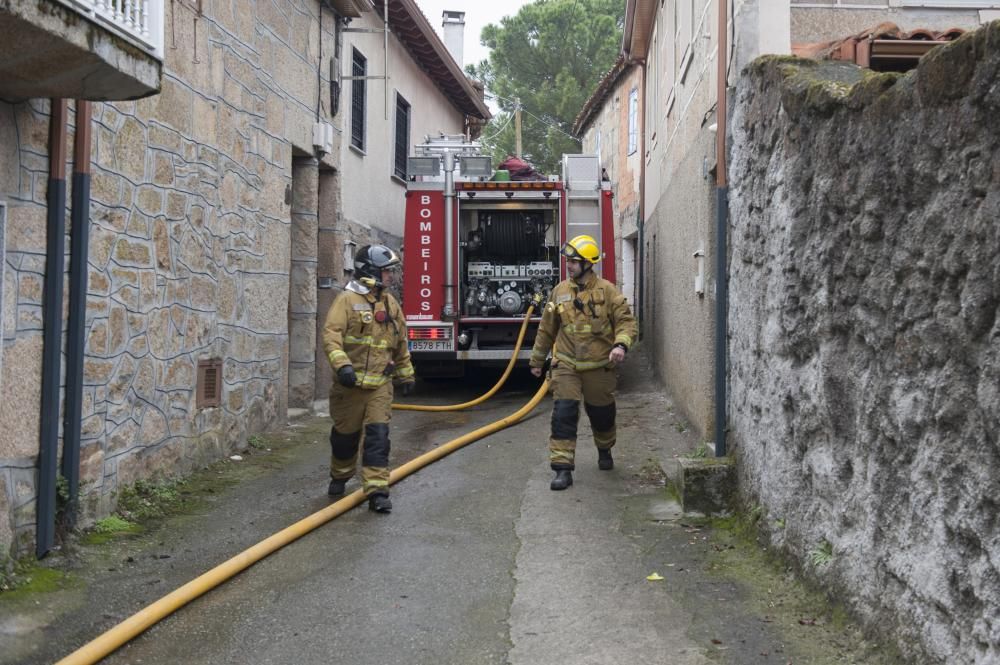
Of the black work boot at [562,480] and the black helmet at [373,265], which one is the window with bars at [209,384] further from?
the black work boot at [562,480]

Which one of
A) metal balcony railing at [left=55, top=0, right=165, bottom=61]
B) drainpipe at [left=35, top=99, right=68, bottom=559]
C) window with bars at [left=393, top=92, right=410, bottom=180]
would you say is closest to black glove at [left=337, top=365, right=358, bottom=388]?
drainpipe at [left=35, top=99, right=68, bottom=559]

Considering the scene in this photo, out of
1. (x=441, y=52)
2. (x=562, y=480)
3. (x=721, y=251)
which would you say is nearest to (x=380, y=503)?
(x=562, y=480)

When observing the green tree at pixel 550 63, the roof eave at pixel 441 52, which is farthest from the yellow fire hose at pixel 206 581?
the green tree at pixel 550 63

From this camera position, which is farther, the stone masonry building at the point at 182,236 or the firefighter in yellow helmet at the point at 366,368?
the firefighter in yellow helmet at the point at 366,368

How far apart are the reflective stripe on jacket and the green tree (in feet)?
93.9

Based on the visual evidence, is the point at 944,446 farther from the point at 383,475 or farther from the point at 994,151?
the point at 383,475

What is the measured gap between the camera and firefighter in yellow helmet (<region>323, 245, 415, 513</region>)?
6309 millimetres

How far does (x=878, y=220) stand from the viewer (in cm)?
363

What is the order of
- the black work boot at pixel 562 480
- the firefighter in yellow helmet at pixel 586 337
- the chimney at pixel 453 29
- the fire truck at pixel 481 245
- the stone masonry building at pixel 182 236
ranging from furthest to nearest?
1. the chimney at pixel 453 29
2. the fire truck at pixel 481 245
3. the firefighter in yellow helmet at pixel 586 337
4. the black work boot at pixel 562 480
5. the stone masonry building at pixel 182 236

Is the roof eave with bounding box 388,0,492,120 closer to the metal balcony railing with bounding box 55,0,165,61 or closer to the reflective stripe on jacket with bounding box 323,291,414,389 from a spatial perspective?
the reflective stripe on jacket with bounding box 323,291,414,389

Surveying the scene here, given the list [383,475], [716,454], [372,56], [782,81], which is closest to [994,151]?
[782,81]

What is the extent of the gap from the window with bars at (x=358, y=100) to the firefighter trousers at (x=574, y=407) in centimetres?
626

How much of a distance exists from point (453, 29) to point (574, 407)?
60.2ft

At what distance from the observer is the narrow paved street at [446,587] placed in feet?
13.1
